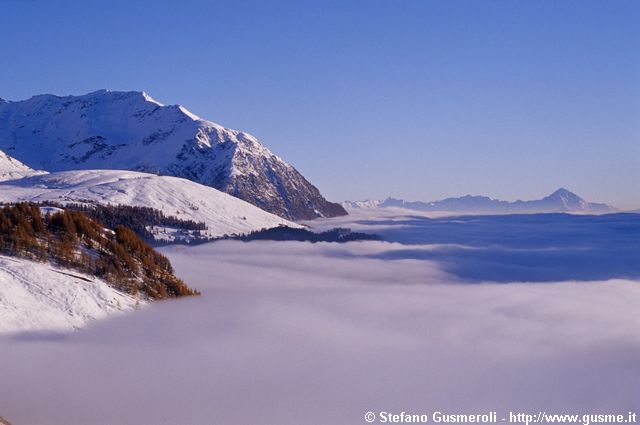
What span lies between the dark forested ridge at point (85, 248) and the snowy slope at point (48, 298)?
2.76 m

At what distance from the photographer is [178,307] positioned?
99125 millimetres

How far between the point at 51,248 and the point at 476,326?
347 ft

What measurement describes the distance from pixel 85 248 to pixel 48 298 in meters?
13.9

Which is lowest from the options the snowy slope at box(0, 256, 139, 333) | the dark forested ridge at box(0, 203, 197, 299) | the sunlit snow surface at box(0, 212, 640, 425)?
the sunlit snow surface at box(0, 212, 640, 425)

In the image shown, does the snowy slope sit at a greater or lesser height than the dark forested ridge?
lesser

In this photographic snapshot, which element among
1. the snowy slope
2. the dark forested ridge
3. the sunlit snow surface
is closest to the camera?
the sunlit snow surface

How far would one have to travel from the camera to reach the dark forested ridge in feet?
277

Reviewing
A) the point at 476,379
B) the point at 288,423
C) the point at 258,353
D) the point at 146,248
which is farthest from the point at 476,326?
the point at 288,423

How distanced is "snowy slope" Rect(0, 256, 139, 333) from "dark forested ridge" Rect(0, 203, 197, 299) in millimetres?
2764

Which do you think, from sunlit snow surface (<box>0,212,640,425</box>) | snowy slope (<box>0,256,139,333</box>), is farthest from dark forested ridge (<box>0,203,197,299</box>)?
sunlit snow surface (<box>0,212,640,425</box>)

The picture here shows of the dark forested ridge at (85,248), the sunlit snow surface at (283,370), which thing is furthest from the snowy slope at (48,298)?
the dark forested ridge at (85,248)

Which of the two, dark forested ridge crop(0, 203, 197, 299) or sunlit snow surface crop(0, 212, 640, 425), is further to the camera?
dark forested ridge crop(0, 203, 197, 299)

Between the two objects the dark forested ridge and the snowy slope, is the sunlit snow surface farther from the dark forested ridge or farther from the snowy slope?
the dark forested ridge

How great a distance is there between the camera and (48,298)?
7769cm
